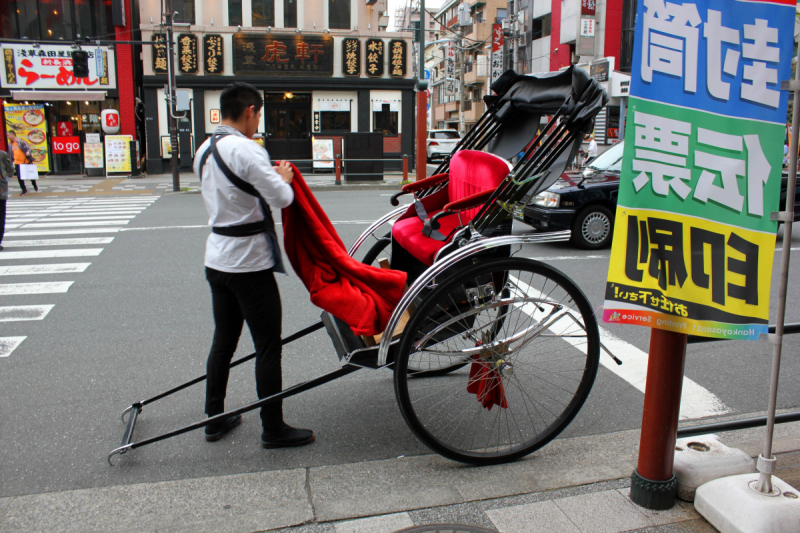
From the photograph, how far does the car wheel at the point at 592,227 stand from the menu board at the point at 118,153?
18.6 metres

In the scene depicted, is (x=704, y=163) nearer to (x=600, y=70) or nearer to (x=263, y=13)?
(x=263, y=13)

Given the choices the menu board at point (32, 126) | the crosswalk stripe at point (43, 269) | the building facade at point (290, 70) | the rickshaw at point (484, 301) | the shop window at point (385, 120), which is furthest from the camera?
the shop window at point (385, 120)

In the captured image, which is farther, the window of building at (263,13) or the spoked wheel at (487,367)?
the window of building at (263,13)

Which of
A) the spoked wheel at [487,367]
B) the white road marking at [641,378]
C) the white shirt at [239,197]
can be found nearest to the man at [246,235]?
the white shirt at [239,197]

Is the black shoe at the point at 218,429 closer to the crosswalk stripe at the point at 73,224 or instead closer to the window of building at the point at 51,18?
the crosswalk stripe at the point at 73,224

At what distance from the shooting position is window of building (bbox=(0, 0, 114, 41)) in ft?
73.7

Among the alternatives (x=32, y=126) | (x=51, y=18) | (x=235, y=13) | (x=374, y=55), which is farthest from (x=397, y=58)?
(x=32, y=126)

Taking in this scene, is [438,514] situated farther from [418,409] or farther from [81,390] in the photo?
[81,390]

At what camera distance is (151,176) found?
23.0 meters

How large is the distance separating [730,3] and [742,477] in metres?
1.90

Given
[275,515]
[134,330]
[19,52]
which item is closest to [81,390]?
[134,330]

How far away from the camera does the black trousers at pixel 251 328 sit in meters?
3.03

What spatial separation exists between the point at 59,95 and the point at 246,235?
896 inches

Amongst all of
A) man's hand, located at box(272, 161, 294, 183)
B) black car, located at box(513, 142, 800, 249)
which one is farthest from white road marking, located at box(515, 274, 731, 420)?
black car, located at box(513, 142, 800, 249)
